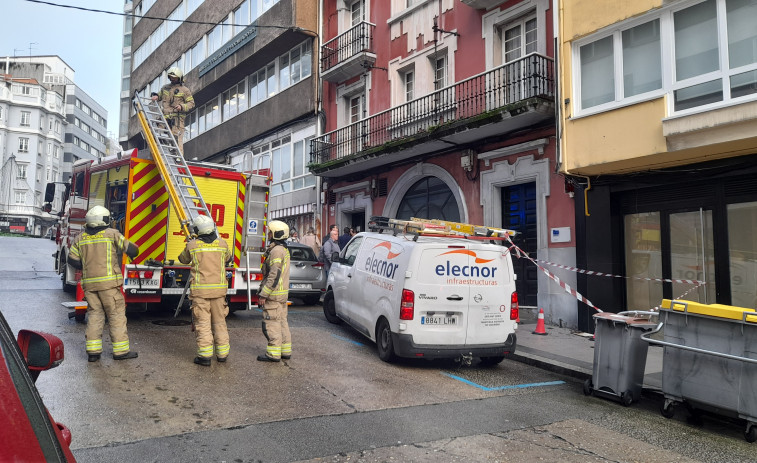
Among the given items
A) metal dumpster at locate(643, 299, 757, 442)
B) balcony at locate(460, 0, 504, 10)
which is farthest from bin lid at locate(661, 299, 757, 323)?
balcony at locate(460, 0, 504, 10)

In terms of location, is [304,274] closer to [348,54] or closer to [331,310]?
[331,310]

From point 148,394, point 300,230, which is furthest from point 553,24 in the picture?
point 300,230

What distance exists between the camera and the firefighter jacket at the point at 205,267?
6.88 m

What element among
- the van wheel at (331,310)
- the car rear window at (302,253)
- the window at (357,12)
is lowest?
the van wheel at (331,310)

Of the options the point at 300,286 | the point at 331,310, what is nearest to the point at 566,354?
the point at 331,310

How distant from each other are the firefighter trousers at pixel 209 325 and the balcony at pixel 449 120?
24.4ft

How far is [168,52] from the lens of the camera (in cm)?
2989

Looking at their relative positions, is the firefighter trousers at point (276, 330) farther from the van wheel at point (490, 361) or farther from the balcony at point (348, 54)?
the balcony at point (348, 54)

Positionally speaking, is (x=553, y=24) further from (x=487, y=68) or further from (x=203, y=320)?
(x=203, y=320)

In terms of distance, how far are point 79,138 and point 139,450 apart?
92.6 m

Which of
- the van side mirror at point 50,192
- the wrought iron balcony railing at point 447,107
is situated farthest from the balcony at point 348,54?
the van side mirror at point 50,192

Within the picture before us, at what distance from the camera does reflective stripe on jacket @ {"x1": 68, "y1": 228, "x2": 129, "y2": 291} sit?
680 cm

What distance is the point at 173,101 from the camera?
11.7 meters

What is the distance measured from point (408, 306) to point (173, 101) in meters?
7.57
